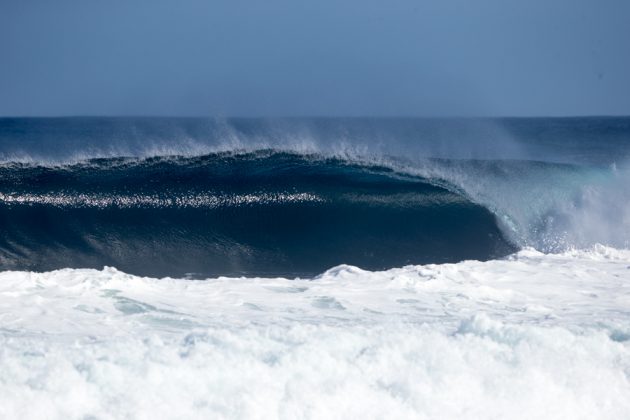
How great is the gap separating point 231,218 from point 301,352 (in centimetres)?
499

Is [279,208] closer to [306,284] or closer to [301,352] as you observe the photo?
[306,284]

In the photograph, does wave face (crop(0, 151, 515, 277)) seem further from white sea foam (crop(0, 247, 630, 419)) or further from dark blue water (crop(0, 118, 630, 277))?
white sea foam (crop(0, 247, 630, 419))

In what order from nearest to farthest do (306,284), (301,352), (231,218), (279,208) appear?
(301,352) < (306,284) < (231,218) < (279,208)

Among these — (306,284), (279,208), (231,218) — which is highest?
(279,208)

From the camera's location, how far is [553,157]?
26391mm

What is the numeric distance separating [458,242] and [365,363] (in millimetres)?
4929

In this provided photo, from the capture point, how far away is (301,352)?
16.7ft

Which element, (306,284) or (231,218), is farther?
(231,218)

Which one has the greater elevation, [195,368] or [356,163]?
[356,163]

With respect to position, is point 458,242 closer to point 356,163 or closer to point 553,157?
point 356,163

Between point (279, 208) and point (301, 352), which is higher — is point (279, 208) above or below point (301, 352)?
above

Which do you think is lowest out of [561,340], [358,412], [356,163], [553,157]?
[358,412]

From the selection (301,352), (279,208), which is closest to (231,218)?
(279,208)

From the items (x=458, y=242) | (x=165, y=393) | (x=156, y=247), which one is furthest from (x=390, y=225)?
(x=165, y=393)
